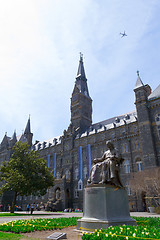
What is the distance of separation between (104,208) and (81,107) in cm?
4936

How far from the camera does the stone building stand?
119 ft

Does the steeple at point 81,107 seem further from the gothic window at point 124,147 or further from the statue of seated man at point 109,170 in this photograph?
the statue of seated man at point 109,170

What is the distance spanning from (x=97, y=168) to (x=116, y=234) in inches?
168

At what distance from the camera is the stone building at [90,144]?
36.2 metres

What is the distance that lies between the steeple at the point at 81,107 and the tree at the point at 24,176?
988 inches

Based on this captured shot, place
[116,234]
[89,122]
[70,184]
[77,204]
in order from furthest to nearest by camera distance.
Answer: [89,122]
[70,184]
[77,204]
[116,234]

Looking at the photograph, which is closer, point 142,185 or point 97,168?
point 97,168

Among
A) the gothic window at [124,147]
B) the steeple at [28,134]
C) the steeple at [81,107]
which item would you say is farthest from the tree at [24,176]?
the steeple at [28,134]

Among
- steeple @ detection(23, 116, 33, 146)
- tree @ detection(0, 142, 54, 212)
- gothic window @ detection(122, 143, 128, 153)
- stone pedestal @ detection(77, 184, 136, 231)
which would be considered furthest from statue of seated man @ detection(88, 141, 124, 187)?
steeple @ detection(23, 116, 33, 146)

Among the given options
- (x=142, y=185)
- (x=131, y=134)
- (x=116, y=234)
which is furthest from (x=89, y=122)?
(x=116, y=234)

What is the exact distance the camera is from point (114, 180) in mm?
9234

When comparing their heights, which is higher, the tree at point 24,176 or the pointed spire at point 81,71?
the pointed spire at point 81,71

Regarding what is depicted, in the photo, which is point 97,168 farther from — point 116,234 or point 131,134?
point 131,134

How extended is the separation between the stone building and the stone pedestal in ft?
87.4
